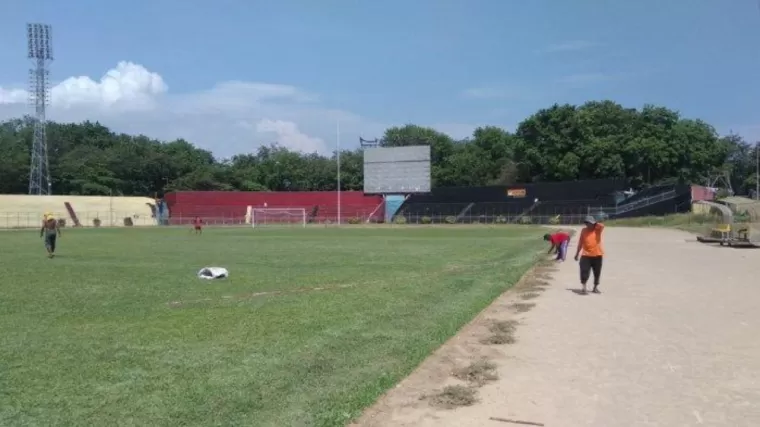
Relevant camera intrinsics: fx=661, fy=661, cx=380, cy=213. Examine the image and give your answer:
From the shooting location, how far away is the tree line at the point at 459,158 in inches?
3531

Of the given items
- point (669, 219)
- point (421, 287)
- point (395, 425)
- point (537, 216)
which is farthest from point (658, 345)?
point (537, 216)

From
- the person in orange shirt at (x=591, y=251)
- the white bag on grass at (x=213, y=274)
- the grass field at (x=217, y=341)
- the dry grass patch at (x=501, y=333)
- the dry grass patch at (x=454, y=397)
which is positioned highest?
the person in orange shirt at (x=591, y=251)

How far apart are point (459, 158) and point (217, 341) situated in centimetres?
10367

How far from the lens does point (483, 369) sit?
735cm

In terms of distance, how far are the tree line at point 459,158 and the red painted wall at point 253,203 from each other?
502 inches

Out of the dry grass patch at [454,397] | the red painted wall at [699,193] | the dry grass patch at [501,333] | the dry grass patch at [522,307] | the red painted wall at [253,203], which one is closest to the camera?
the dry grass patch at [454,397]

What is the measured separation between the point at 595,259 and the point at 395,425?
10165 mm

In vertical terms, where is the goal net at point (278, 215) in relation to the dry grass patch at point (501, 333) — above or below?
above

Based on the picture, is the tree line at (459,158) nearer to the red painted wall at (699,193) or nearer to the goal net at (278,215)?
the red painted wall at (699,193)

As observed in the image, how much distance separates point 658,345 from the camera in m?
8.77

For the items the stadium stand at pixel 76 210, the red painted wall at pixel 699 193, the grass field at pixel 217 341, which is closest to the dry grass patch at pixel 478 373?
the grass field at pixel 217 341

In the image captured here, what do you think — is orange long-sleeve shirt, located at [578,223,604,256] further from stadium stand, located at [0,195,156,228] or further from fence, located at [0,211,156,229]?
stadium stand, located at [0,195,156,228]

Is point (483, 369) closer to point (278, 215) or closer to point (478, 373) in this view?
point (478, 373)

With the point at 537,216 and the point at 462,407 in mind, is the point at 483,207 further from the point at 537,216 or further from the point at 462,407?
the point at 462,407
